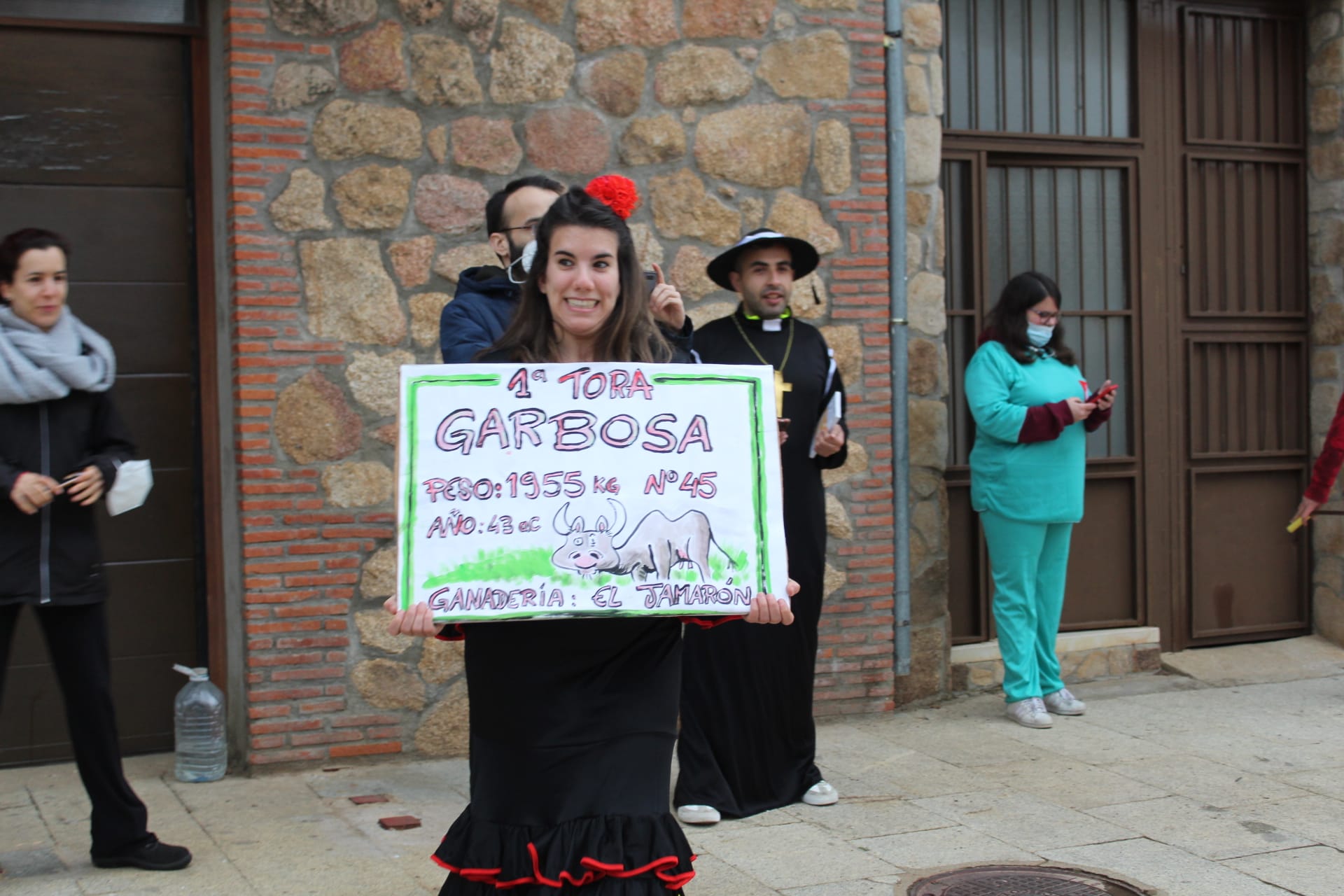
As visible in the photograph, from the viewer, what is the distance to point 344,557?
210 inches

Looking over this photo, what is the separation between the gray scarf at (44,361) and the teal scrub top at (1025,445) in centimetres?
348

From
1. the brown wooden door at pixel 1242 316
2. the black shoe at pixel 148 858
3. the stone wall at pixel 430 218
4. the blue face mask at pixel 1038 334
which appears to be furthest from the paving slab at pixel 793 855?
the brown wooden door at pixel 1242 316

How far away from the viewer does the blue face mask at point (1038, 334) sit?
19.7ft

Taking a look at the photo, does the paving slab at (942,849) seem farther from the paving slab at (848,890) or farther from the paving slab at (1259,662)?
the paving slab at (1259,662)

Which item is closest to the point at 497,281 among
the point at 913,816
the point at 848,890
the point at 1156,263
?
the point at 848,890

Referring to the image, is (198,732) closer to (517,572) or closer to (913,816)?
(913,816)

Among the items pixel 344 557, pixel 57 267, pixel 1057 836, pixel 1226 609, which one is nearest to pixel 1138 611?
pixel 1226 609

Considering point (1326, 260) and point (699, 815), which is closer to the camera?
point (699, 815)

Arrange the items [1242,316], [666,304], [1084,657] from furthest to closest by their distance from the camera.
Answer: [1242,316] < [1084,657] < [666,304]

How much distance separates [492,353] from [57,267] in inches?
71.0

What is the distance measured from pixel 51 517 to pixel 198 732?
1.43 metres

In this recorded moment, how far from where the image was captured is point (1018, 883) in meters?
4.09

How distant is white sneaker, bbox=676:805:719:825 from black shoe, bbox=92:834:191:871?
1521mm

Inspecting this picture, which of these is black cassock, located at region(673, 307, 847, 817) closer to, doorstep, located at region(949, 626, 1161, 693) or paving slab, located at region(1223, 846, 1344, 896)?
paving slab, located at region(1223, 846, 1344, 896)
